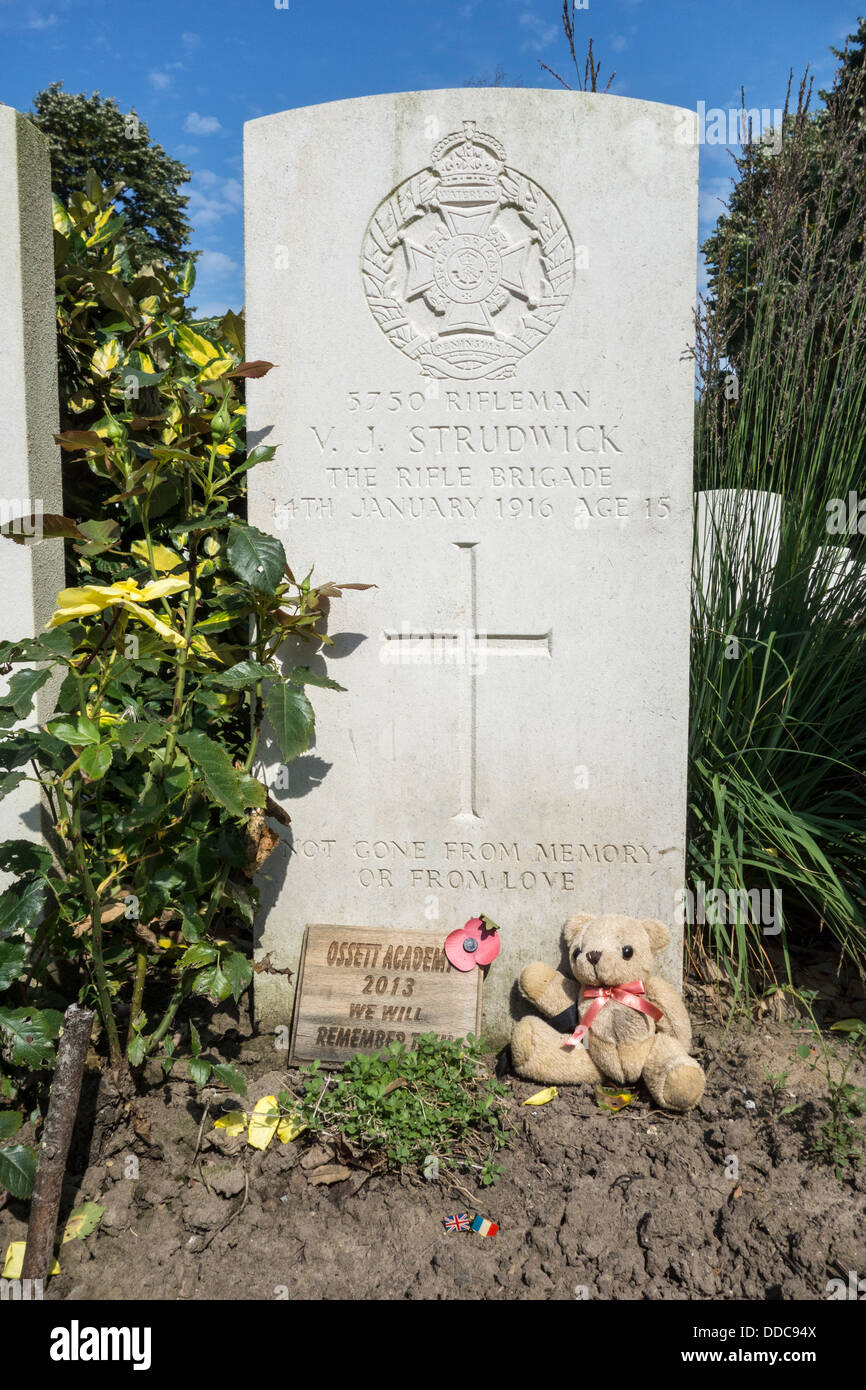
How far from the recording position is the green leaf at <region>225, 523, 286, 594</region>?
2.01 meters

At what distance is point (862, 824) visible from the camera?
269 centimetres

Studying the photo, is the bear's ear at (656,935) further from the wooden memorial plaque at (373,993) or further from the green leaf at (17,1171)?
the green leaf at (17,1171)

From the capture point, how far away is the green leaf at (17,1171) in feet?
5.30

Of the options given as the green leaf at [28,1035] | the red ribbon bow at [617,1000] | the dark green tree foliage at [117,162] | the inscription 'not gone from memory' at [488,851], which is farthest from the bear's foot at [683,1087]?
the dark green tree foliage at [117,162]

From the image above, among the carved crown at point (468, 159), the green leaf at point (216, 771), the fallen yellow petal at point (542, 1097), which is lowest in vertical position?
the fallen yellow petal at point (542, 1097)

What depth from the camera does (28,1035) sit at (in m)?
1.69

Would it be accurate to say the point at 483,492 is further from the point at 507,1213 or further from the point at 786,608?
the point at 507,1213

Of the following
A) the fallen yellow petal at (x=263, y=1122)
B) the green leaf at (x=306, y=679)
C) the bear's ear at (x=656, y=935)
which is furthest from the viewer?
the bear's ear at (x=656, y=935)

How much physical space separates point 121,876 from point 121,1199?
27.3 inches

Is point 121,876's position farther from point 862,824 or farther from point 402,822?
point 862,824

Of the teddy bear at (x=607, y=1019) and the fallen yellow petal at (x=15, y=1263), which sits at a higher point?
the teddy bear at (x=607, y=1019)

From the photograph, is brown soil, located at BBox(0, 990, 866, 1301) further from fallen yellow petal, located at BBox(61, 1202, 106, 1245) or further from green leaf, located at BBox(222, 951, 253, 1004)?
green leaf, located at BBox(222, 951, 253, 1004)

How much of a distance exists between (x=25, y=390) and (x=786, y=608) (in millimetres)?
2291

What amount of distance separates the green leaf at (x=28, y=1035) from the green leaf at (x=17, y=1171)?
159mm
